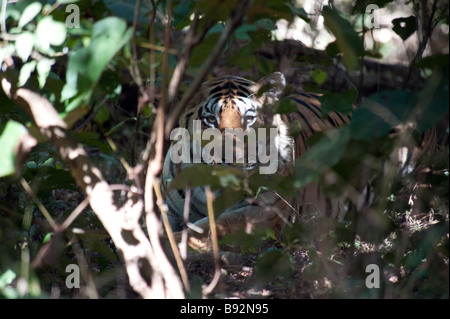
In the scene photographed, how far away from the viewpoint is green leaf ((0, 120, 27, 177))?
189cm

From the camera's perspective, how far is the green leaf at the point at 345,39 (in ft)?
6.40

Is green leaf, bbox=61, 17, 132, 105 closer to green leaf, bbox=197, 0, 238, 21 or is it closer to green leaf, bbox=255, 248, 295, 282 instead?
green leaf, bbox=197, 0, 238, 21

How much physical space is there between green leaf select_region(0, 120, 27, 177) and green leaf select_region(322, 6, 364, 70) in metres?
1.14

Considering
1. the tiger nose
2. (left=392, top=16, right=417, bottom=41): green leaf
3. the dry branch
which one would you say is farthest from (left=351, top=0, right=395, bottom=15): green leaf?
the dry branch

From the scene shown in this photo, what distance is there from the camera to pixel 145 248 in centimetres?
208

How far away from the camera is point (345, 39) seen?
2.06m

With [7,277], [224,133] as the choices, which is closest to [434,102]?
[7,277]

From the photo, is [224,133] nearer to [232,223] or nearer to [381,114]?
[232,223]

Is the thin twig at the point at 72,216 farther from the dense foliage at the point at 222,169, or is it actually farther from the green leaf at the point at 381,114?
the green leaf at the point at 381,114

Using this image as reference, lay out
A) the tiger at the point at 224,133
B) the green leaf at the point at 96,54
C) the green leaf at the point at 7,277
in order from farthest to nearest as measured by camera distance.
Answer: the tiger at the point at 224,133 → the green leaf at the point at 7,277 → the green leaf at the point at 96,54

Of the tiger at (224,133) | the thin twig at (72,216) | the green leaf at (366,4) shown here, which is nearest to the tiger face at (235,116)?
the tiger at (224,133)

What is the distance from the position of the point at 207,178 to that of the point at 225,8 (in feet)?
1.90

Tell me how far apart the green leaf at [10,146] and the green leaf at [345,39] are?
114 cm
